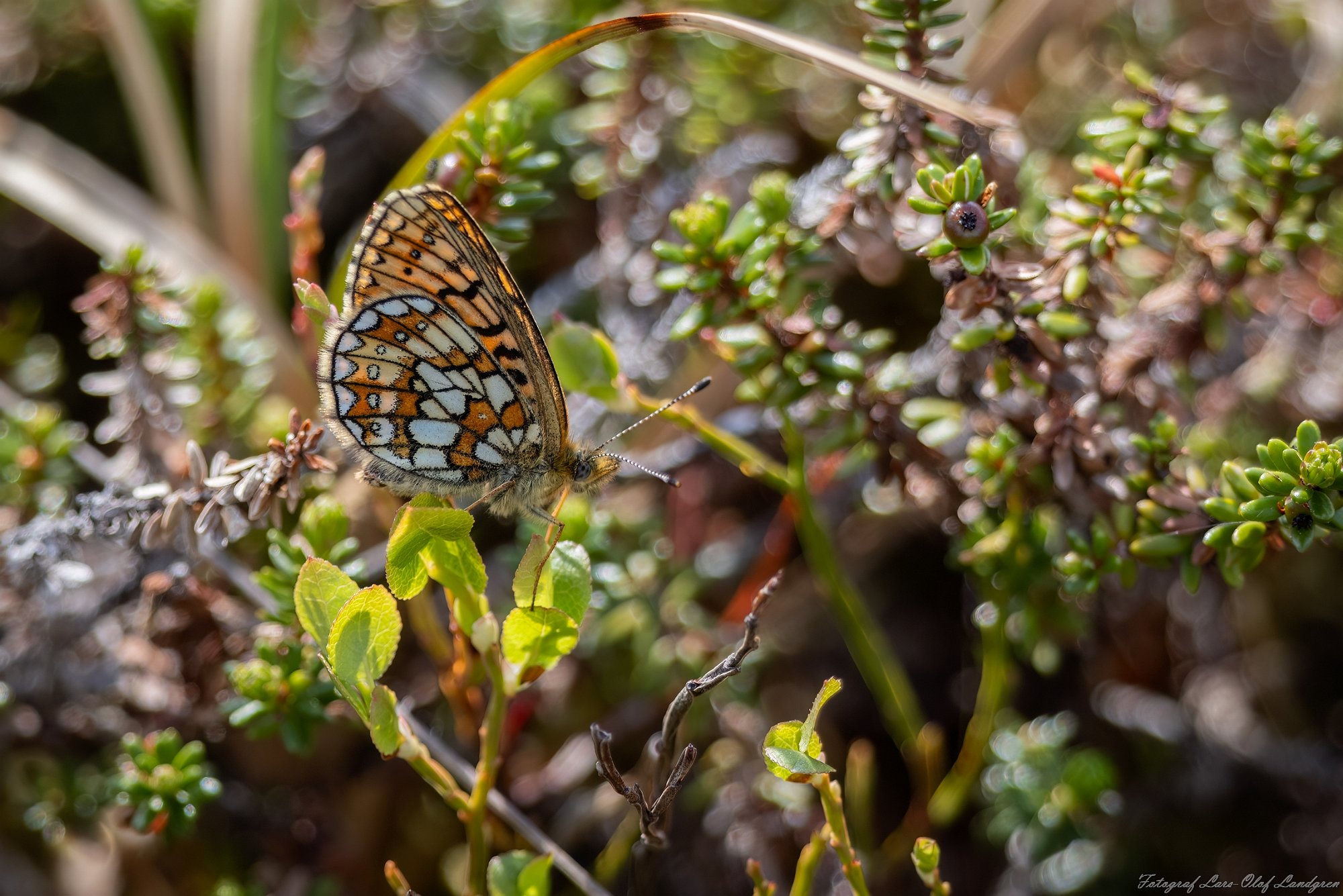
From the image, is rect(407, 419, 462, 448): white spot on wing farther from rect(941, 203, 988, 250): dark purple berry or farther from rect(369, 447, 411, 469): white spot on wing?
rect(941, 203, 988, 250): dark purple berry

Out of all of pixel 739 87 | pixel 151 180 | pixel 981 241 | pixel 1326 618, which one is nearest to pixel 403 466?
pixel 981 241

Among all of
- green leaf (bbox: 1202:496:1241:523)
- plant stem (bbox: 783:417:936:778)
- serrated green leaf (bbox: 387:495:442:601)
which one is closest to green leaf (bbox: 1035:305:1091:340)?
green leaf (bbox: 1202:496:1241:523)

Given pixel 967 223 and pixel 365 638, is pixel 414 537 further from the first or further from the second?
pixel 967 223

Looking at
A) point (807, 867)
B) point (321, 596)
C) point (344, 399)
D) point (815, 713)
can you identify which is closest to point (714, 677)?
point (815, 713)

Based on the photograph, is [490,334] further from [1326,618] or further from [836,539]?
[1326,618]

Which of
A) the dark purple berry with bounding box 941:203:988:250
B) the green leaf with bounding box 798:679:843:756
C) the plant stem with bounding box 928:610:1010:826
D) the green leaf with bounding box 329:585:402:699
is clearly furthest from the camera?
the plant stem with bounding box 928:610:1010:826

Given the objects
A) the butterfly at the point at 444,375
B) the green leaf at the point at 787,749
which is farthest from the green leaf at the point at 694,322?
the green leaf at the point at 787,749
